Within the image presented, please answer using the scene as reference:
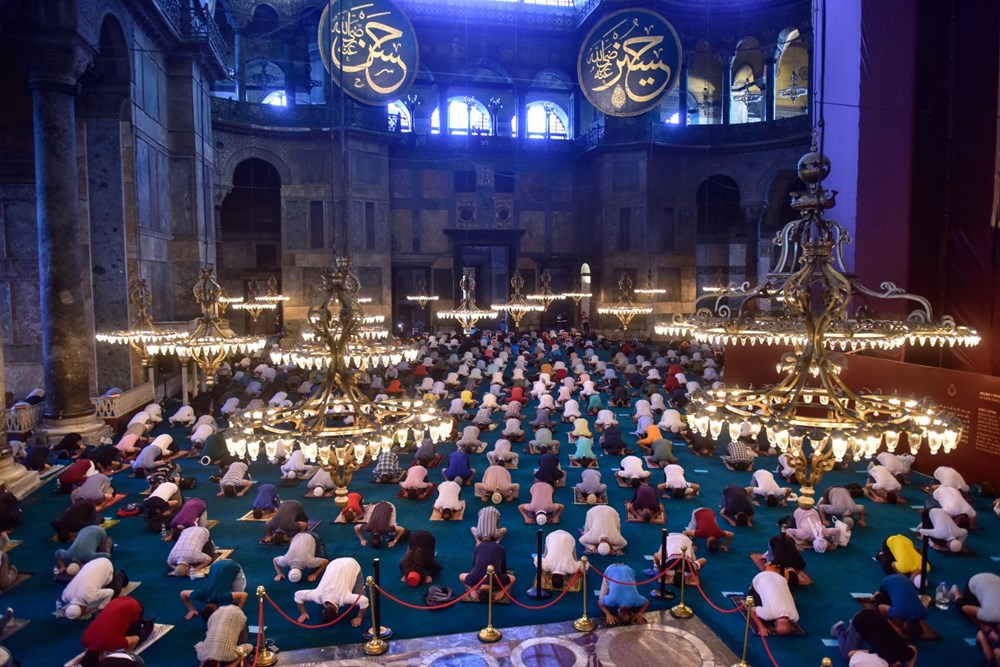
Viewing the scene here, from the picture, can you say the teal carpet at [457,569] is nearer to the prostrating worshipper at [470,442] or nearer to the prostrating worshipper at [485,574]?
the prostrating worshipper at [485,574]

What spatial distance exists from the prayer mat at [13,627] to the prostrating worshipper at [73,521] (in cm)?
165

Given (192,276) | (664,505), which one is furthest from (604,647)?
(192,276)

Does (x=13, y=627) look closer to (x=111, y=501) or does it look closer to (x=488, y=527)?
(x=111, y=501)

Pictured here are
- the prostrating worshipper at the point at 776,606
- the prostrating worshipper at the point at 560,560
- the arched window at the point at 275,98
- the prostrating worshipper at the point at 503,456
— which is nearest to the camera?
the prostrating worshipper at the point at 776,606

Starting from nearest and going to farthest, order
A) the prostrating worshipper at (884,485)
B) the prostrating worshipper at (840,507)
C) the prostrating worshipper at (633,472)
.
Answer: the prostrating worshipper at (840,507) < the prostrating worshipper at (884,485) < the prostrating worshipper at (633,472)

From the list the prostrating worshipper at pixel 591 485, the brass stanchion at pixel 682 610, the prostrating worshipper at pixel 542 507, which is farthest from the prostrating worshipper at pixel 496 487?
the brass stanchion at pixel 682 610

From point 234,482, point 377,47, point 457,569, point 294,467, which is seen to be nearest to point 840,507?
point 457,569

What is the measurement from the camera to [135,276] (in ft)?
43.4

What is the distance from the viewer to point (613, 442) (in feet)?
36.9

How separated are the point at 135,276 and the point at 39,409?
299cm

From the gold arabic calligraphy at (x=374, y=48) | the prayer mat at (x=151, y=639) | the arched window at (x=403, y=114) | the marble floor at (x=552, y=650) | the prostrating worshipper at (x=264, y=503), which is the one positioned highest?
the arched window at (x=403, y=114)

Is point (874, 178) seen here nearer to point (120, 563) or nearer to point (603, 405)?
point (603, 405)

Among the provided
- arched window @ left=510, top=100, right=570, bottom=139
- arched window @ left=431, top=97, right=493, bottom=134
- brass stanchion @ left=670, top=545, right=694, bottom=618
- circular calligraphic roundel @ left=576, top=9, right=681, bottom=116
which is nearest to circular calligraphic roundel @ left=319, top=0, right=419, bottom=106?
circular calligraphic roundel @ left=576, top=9, right=681, bottom=116

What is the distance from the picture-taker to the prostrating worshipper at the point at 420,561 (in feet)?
22.0
